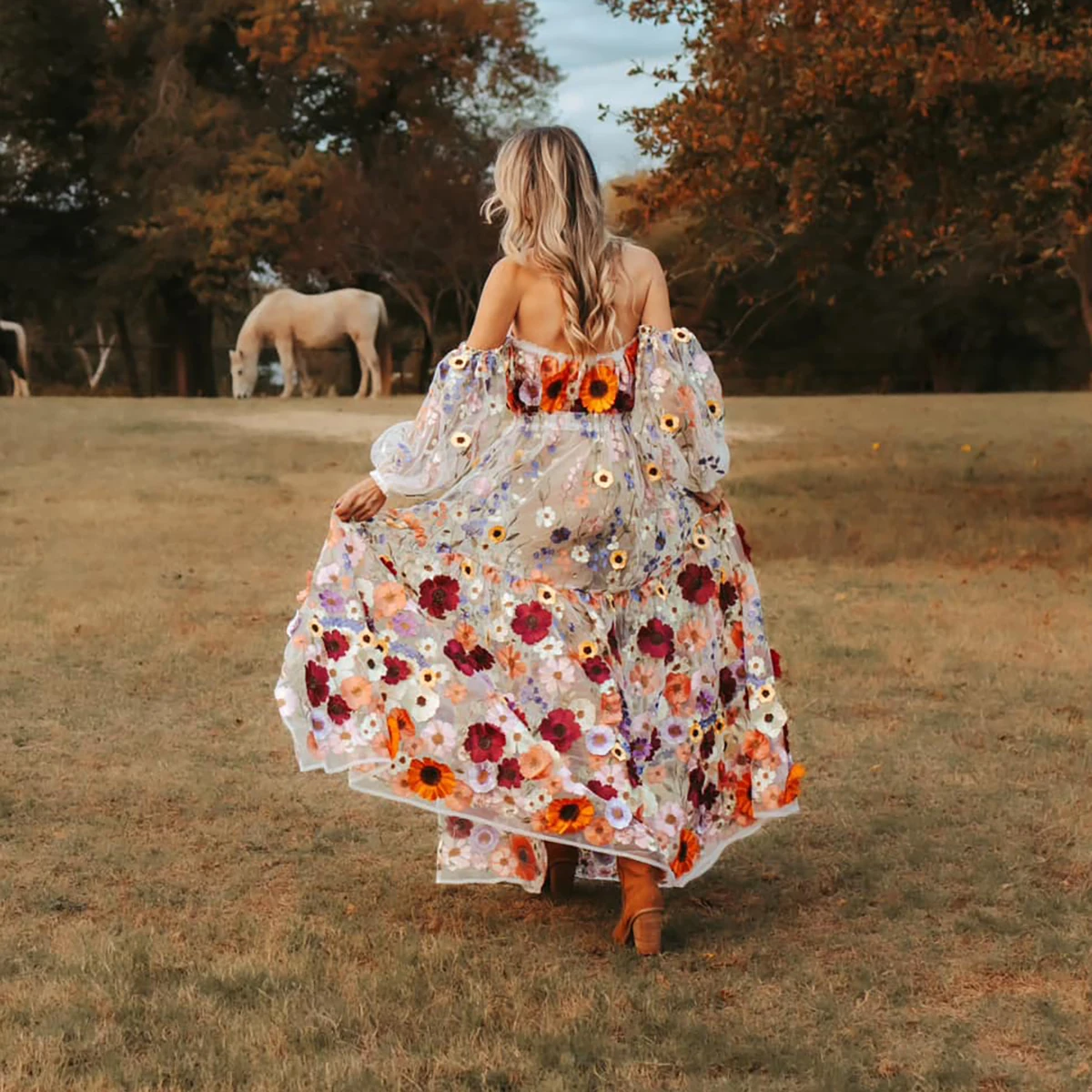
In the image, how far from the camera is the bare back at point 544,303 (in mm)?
4551

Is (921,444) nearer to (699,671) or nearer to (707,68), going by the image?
(707,68)

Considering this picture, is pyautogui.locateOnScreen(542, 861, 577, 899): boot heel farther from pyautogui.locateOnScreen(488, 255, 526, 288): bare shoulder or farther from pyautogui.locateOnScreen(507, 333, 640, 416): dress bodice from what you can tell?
pyautogui.locateOnScreen(488, 255, 526, 288): bare shoulder

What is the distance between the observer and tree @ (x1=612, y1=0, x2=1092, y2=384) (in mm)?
11773

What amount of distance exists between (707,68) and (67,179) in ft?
89.8

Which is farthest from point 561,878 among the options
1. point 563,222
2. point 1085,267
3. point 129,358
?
point 129,358

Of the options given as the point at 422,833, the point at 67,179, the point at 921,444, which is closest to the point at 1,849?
the point at 422,833

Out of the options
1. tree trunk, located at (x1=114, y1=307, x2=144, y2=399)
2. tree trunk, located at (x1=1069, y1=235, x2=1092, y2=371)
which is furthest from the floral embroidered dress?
tree trunk, located at (x1=114, y1=307, x2=144, y2=399)

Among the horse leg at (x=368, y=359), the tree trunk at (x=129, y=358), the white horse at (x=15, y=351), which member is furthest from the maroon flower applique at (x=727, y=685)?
the tree trunk at (x=129, y=358)

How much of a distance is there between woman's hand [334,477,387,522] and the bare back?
0.47 m

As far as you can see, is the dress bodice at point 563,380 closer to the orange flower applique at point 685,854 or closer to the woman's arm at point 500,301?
the woman's arm at point 500,301

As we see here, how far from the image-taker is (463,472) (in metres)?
4.68

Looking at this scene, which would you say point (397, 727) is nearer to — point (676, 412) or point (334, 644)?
point (334, 644)

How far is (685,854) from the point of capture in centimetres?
463

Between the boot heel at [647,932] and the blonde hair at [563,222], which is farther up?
the blonde hair at [563,222]
